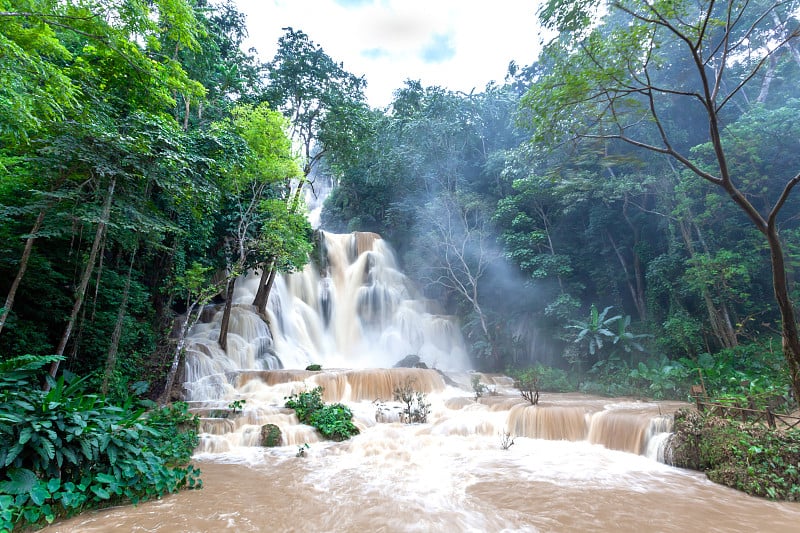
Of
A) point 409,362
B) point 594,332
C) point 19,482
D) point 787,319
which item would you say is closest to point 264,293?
point 409,362

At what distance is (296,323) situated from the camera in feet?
59.5

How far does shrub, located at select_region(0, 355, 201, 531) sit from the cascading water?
243mm

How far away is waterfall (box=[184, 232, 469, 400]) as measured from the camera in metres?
15.0

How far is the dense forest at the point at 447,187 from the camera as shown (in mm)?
6375

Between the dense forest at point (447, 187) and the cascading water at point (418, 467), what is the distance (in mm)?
1619

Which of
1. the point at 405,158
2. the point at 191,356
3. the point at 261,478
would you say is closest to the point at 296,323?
the point at 191,356

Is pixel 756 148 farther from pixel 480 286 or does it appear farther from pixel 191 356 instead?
pixel 191 356

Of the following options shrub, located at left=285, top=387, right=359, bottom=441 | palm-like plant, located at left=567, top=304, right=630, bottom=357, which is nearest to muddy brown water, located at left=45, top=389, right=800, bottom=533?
shrub, located at left=285, top=387, right=359, bottom=441

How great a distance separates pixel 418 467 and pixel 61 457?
192 inches

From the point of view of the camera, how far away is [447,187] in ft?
73.3

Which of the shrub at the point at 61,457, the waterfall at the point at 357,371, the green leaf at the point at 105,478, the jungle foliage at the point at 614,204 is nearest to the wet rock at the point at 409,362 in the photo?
the waterfall at the point at 357,371

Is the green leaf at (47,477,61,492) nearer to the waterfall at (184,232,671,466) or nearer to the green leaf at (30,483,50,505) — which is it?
the green leaf at (30,483,50,505)

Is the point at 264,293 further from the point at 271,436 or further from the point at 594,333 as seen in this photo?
the point at 594,333

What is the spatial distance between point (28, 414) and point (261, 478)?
307cm
